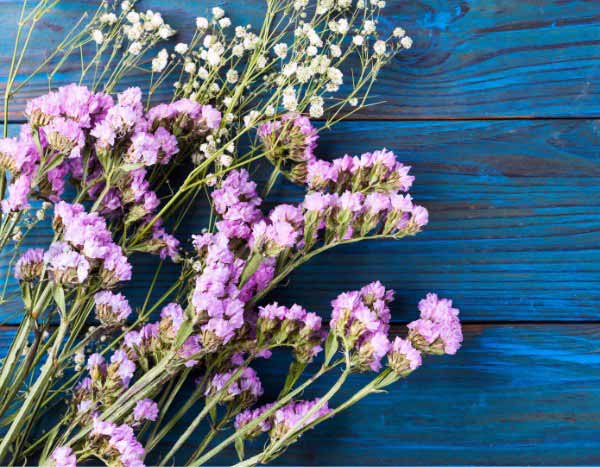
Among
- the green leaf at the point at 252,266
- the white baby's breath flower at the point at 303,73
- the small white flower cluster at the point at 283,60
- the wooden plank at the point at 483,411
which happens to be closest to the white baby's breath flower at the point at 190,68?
the small white flower cluster at the point at 283,60

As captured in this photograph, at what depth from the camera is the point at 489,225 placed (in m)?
0.72

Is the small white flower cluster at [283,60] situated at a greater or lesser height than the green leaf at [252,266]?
greater

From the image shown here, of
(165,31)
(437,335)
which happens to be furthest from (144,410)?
(165,31)

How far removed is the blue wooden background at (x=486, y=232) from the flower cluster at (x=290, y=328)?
116mm

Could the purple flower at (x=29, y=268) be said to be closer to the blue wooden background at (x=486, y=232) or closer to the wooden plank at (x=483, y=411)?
the blue wooden background at (x=486, y=232)

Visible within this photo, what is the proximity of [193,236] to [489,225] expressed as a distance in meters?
0.34

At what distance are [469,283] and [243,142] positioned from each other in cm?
30

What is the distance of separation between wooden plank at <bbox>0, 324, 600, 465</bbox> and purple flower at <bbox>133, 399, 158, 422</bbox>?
0.15 meters

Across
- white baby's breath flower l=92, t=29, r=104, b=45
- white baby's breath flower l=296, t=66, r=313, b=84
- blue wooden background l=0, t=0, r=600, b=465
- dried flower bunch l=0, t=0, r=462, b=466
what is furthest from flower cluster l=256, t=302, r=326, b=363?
white baby's breath flower l=92, t=29, r=104, b=45

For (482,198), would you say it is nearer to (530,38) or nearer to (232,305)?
(530,38)

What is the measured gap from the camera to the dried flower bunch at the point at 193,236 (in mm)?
544

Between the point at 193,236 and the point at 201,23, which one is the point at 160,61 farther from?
the point at 193,236

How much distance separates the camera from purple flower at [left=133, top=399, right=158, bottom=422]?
1.95 ft

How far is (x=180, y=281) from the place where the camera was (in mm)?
638
